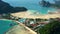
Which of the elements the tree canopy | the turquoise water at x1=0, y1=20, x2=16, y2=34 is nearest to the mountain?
the turquoise water at x1=0, y1=20, x2=16, y2=34

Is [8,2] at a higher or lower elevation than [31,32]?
higher

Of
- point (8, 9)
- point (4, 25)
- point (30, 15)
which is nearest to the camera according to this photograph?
point (4, 25)

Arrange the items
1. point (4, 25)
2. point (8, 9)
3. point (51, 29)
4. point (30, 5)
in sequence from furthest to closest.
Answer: point (8, 9), point (30, 5), point (4, 25), point (51, 29)

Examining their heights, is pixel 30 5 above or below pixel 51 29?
above

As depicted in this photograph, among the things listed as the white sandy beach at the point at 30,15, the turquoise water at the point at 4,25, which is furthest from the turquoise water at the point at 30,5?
the turquoise water at the point at 4,25

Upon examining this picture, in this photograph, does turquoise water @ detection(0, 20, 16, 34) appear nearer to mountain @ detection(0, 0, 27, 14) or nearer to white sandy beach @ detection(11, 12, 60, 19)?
white sandy beach @ detection(11, 12, 60, 19)

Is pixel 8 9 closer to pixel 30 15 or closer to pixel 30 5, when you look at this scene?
pixel 30 5

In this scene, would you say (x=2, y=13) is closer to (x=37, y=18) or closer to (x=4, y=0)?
(x=4, y=0)

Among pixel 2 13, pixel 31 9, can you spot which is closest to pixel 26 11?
pixel 31 9

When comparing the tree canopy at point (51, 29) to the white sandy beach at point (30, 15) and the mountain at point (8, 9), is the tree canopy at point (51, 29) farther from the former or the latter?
the mountain at point (8, 9)

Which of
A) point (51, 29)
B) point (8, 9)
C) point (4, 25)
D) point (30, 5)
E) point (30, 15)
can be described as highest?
point (30, 5)

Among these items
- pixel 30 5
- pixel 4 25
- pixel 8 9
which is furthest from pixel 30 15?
pixel 4 25
